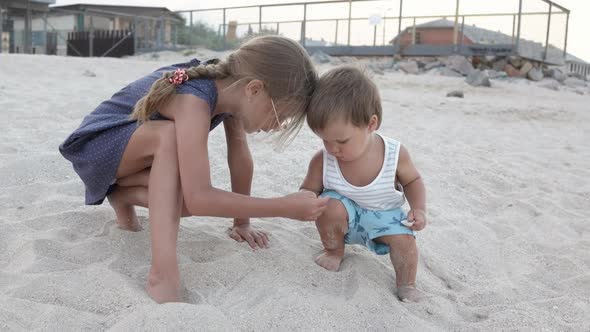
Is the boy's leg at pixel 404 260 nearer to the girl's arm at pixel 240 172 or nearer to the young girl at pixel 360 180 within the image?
the young girl at pixel 360 180

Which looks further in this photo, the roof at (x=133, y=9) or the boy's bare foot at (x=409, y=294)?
the roof at (x=133, y=9)

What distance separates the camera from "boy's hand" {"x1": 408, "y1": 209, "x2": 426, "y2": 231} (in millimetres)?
1926

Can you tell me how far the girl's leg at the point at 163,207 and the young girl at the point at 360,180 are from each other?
475 millimetres

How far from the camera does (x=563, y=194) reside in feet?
10.9

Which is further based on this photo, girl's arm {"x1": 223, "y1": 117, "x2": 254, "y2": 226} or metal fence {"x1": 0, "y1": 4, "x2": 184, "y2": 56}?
metal fence {"x1": 0, "y1": 4, "x2": 184, "y2": 56}

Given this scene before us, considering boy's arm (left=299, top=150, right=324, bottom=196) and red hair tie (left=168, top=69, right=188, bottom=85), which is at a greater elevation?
red hair tie (left=168, top=69, right=188, bottom=85)

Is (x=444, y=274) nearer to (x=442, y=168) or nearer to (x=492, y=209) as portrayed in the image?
(x=492, y=209)

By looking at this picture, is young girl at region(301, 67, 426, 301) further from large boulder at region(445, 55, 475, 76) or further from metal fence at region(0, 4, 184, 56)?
metal fence at region(0, 4, 184, 56)

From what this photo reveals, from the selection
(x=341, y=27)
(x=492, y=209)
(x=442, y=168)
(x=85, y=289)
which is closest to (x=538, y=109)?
(x=442, y=168)

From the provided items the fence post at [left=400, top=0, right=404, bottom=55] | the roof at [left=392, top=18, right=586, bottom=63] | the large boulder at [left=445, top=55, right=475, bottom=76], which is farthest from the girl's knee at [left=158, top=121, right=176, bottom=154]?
the fence post at [left=400, top=0, right=404, bottom=55]

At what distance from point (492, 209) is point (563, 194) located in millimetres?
593

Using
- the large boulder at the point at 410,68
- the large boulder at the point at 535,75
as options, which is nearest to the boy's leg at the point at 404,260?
the large boulder at the point at 410,68

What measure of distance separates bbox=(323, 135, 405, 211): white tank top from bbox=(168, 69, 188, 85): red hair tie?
1.92ft

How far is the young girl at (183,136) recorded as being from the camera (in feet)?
5.67
